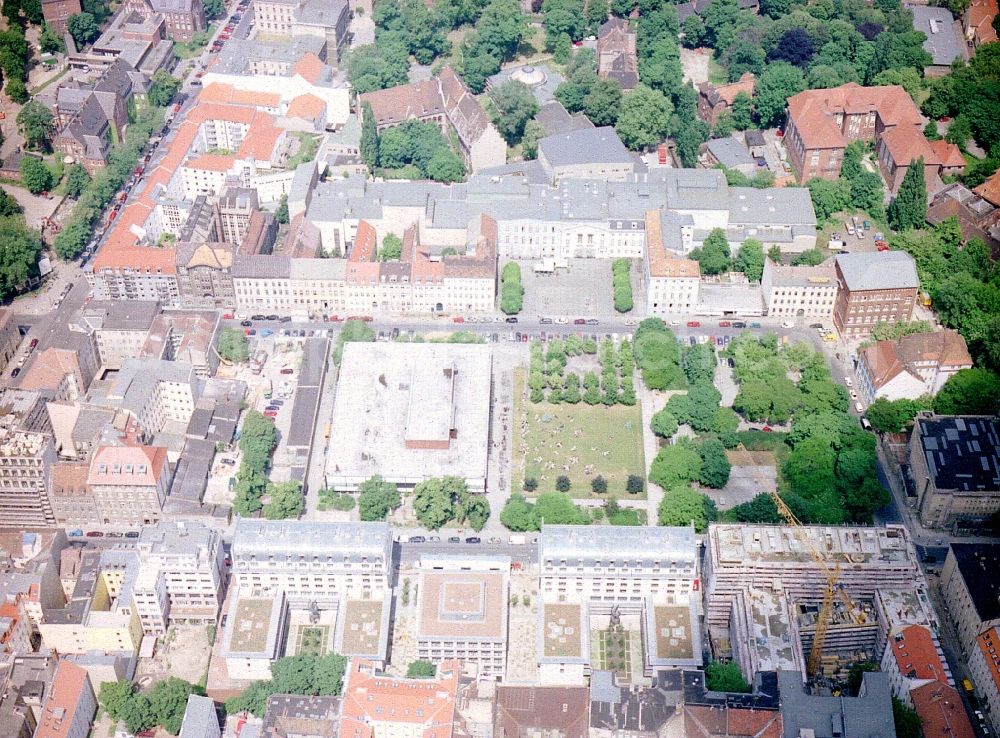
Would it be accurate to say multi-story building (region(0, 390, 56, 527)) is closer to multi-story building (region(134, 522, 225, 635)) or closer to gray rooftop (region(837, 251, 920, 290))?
multi-story building (region(134, 522, 225, 635))

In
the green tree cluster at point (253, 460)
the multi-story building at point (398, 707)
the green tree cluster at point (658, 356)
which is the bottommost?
the green tree cluster at point (253, 460)

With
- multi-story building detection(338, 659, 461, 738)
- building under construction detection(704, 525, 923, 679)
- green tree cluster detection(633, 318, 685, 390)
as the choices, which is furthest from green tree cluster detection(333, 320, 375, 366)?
building under construction detection(704, 525, 923, 679)

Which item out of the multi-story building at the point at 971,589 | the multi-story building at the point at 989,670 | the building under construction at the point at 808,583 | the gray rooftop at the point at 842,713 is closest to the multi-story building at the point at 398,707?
the building under construction at the point at 808,583

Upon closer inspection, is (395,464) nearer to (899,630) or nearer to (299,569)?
(299,569)

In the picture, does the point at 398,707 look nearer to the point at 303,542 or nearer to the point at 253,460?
the point at 303,542

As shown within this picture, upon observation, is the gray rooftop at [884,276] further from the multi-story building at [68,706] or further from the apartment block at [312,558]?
the multi-story building at [68,706]

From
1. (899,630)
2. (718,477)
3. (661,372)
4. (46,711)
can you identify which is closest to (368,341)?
(661,372)

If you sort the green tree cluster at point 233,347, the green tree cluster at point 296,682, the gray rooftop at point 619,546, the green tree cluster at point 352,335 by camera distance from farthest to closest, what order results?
the green tree cluster at point 352,335 < the green tree cluster at point 233,347 < the gray rooftop at point 619,546 < the green tree cluster at point 296,682
